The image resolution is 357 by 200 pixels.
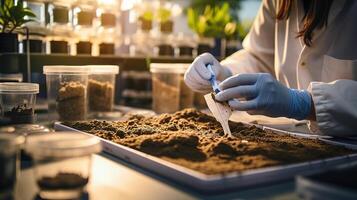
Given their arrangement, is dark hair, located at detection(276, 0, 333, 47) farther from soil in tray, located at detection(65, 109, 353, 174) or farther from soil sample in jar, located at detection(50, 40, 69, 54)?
soil sample in jar, located at detection(50, 40, 69, 54)

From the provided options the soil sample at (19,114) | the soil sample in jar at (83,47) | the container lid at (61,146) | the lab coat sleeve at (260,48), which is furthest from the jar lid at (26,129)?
the lab coat sleeve at (260,48)

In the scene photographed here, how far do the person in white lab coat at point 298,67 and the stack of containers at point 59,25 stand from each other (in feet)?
1.88

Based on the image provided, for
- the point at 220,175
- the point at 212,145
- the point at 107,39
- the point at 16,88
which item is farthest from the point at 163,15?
the point at 220,175

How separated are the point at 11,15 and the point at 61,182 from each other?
3.06ft

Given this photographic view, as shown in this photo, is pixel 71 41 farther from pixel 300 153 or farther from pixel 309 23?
pixel 300 153

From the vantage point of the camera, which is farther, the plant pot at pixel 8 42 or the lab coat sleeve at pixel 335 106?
the plant pot at pixel 8 42

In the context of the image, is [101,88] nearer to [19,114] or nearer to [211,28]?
[19,114]

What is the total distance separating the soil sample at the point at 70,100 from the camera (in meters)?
1.36

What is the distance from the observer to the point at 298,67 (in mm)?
1508

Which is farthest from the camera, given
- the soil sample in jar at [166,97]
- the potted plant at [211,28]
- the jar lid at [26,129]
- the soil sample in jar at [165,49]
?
the potted plant at [211,28]

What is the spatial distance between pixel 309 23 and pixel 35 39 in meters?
1.06

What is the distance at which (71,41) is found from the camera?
176 cm

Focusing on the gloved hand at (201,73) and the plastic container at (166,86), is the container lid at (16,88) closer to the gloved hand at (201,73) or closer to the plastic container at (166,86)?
the gloved hand at (201,73)

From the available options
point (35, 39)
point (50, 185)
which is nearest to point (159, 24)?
point (35, 39)
